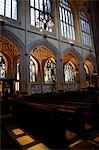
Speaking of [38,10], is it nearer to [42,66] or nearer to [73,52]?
[73,52]

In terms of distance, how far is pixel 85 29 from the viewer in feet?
69.6

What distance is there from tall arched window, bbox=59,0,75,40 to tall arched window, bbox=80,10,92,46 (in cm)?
254

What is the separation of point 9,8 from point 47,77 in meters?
9.71

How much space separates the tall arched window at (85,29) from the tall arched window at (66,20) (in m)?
2.54

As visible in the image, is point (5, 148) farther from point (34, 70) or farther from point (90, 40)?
point (90, 40)

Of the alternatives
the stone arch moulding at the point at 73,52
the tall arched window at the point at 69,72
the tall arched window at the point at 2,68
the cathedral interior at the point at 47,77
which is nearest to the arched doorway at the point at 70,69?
the tall arched window at the point at 69,72

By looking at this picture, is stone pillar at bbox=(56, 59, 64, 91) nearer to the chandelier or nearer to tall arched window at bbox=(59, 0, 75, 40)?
the chandelier

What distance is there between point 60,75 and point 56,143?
1234 cm

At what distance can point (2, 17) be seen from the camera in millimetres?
11719

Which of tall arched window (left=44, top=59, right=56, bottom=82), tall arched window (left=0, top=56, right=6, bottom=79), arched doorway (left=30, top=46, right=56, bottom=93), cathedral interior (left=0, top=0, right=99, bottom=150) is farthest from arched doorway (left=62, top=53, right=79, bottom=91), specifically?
tall arched window (left=0, top=56, right=6, bottom=79)

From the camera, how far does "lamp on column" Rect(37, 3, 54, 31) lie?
12.2m

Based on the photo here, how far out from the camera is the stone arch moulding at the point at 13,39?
11.5 metres

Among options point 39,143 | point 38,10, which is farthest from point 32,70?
point 39,143

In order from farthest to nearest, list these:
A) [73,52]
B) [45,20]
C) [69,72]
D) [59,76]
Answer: [69,72], [73,52], [59,76], [45,20]
